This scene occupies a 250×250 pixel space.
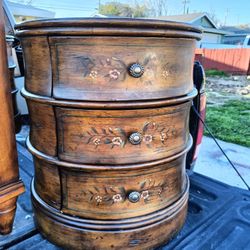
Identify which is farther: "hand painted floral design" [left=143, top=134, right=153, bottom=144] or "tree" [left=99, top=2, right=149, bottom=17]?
"tree" [left=99, top=2, right=149, bottom=17]

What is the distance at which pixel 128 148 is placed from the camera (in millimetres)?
990

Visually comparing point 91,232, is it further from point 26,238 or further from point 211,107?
point 211,107

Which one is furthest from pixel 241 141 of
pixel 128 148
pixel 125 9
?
pixel 125 9

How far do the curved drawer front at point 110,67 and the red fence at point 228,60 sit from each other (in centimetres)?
1253

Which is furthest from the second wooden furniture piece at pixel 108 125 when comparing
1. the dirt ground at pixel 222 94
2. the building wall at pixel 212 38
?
the building wall at pixel 212 38

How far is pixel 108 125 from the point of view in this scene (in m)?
0.95

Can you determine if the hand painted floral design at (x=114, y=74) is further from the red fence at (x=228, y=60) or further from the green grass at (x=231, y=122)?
the red fence at (x=228, y=60)

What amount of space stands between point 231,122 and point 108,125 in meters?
3.87

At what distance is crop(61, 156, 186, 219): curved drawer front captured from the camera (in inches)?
40.3

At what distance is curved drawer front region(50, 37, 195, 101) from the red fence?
1253cm

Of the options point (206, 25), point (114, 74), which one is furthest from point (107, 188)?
point (206, 25)

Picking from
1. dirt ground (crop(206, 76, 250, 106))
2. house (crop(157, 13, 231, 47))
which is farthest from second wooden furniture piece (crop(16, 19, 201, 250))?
house (crop(157, 13, 231, 47))

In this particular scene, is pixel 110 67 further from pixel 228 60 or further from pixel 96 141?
pixel 228 60

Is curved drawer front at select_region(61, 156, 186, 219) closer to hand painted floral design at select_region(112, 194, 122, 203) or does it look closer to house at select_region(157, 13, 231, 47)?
hand painted floral design at select_region(112, 194, 122, 203)
